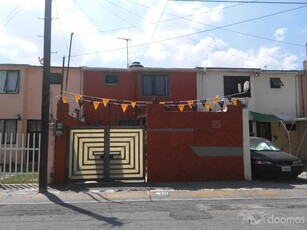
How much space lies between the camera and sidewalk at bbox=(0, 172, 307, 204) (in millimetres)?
10484

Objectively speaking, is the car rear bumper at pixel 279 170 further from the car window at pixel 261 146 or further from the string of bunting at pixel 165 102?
the string of bunting at pixel 165 102

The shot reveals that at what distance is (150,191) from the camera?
37.7 ft

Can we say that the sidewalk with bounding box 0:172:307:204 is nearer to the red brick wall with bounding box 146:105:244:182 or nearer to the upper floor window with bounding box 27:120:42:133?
the red brick wall with bounding box 146:105:244:182

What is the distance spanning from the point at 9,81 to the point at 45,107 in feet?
41.2

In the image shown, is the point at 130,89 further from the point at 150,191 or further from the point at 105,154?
the point at 150,191

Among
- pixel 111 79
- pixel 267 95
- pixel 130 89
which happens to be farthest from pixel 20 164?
pixel 267 95

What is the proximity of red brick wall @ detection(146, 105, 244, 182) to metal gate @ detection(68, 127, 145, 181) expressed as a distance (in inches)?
18.8

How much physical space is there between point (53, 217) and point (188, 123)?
672 cm

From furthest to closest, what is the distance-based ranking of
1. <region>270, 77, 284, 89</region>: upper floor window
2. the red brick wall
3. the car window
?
<region>270, 77, 284, 89</region>: upper floor window, the car window, the red brick wall

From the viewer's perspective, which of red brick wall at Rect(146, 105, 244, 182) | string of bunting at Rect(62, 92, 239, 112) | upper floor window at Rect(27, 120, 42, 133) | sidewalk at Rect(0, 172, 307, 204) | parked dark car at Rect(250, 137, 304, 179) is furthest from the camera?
upper floor window at Rect(27, 120, 42, 133)

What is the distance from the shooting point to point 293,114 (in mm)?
24969

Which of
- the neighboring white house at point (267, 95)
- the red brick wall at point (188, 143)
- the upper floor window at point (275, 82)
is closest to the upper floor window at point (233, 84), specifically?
the neighboring white house at point (267, 95)

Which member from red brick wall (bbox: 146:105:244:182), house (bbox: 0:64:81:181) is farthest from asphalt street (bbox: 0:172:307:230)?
house (bbox: 0:64:81:181)

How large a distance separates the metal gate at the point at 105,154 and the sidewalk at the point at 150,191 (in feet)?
1.51
